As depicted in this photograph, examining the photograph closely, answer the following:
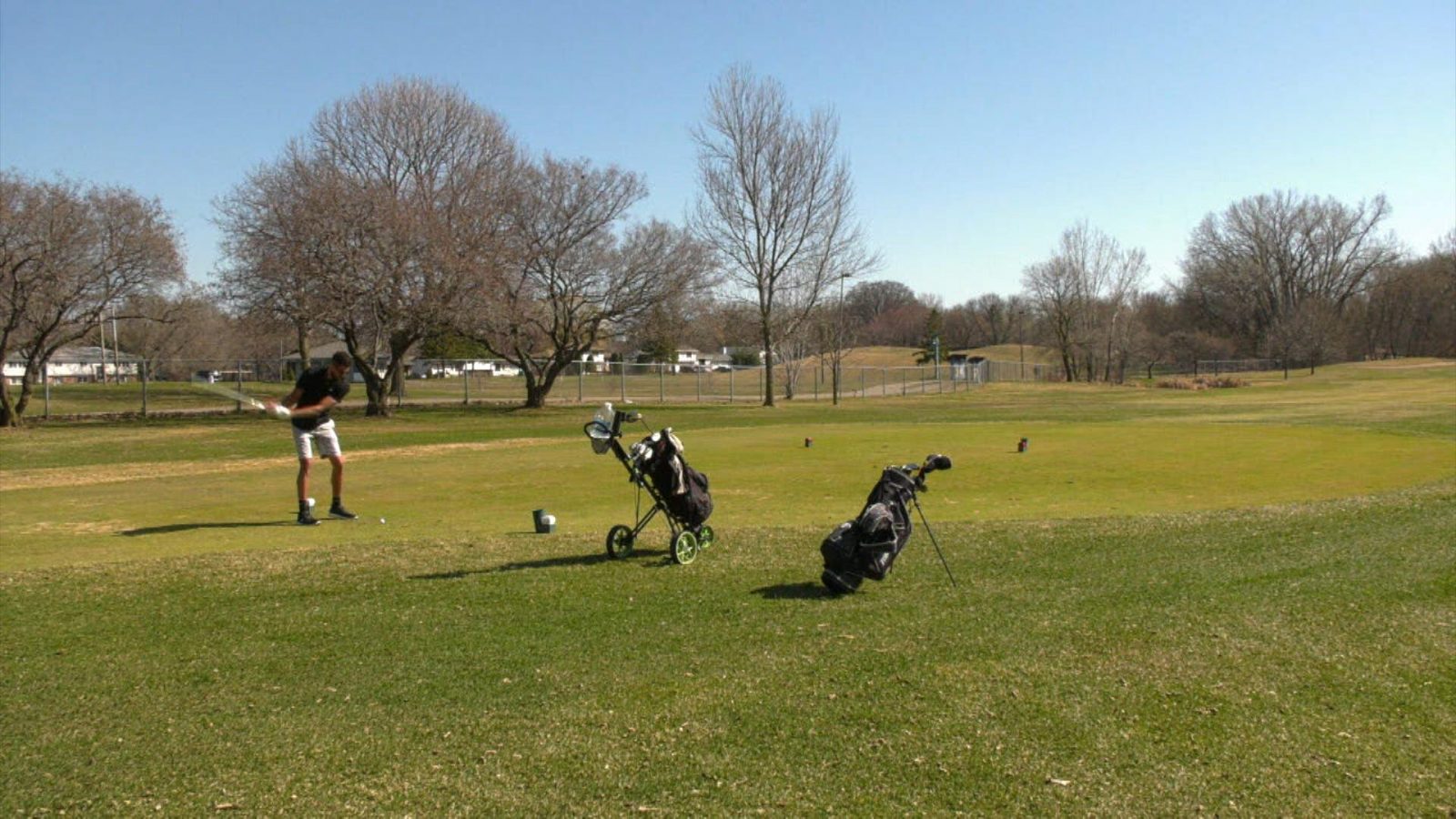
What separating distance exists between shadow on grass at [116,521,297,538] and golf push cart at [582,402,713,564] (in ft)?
17.2

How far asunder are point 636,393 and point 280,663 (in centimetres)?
5813

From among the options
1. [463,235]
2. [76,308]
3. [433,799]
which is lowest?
[433,799]

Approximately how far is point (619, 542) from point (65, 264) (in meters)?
31.7

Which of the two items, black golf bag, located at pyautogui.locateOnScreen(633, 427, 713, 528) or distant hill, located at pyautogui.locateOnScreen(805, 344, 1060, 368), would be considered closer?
black golf bag, located at pyautogui.locateOnScreen(633, 427, 713, 528)

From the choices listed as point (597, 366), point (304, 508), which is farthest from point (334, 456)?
point (597, 366)

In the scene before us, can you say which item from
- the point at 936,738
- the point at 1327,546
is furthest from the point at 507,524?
the point at 1327,546

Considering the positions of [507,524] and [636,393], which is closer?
[507,524]

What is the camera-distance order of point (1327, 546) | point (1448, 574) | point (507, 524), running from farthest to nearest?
1. point (507, 524)
2. point (1327, 546)
3. point (1448, 574)

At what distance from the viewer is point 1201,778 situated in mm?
4449

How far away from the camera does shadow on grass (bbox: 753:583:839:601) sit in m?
7.94

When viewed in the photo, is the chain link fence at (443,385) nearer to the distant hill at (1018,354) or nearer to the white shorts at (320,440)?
the white shorts at (320,440)

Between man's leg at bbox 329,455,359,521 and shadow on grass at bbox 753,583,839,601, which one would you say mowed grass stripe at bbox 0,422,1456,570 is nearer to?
man's leg at bbox 329,455,359,521

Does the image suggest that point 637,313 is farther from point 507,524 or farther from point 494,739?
point 494,739

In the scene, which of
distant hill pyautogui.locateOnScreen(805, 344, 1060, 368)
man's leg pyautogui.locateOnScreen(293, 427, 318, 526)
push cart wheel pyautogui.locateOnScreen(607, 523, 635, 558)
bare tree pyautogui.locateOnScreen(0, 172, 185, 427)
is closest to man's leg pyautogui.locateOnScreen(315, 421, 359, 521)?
man's leg pyautogui.locateOnScreen(293, 427, 318, 526)
